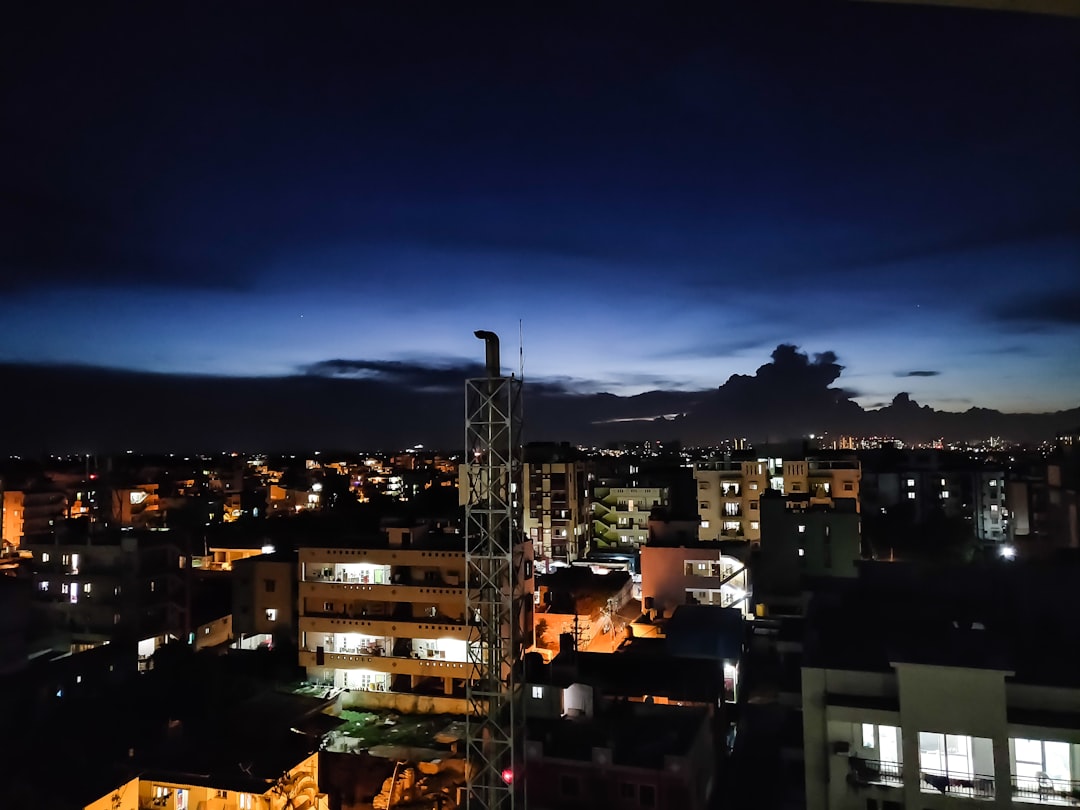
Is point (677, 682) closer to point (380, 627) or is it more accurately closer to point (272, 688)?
point (380, 627)

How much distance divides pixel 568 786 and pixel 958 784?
3467 millimetres

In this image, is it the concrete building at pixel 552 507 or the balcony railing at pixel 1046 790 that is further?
the concrete building at pixel 552 507

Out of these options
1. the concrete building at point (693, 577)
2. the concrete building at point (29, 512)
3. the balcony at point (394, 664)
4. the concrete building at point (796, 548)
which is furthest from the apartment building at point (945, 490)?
the concrete building at point (29, 512)

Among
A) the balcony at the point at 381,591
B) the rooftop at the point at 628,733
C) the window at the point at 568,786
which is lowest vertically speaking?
the window at the point at 568,786

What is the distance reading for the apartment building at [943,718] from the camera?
4664 mm

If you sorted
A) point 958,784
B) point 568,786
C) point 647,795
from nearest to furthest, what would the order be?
point 958,784 < point 647,795 < point 568,786

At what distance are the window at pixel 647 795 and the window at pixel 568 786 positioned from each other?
0.59 meters

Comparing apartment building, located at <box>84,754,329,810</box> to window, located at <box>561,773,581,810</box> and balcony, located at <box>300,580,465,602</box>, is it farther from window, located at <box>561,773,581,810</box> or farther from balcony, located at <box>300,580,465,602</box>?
balcony, located at <box>300,580,465,602</box>

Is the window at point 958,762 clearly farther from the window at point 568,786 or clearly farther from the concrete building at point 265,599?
the concrete building at point 265,599

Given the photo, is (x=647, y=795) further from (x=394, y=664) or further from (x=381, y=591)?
(x=381, y=591)

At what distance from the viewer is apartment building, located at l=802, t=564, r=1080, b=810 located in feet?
15.3

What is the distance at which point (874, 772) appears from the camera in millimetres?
5023

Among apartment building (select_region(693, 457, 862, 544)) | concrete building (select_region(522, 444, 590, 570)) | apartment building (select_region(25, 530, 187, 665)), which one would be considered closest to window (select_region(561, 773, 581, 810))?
apartment building (select_region(25, 530, 187, 665))

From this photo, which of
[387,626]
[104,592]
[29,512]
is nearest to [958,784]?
[387,626]
